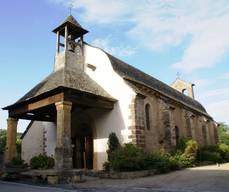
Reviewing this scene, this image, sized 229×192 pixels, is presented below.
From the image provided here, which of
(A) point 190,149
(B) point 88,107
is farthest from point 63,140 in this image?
(A) point 190,149

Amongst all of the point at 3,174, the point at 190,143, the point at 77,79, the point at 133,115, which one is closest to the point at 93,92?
the point at 77,79

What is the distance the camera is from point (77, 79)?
51.2 feet

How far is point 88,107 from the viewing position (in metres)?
15.9

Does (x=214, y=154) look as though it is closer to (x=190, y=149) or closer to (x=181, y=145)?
(x=181, y=145)

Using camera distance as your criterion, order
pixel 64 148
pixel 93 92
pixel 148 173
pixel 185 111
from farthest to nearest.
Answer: pixel 185 111
pixel 93 92
pixel 148 173
pixel 64 148

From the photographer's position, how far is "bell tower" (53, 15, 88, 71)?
1759cm

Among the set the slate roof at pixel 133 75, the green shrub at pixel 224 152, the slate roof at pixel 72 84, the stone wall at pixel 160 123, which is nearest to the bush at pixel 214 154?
the green shrub at pixel 224 152

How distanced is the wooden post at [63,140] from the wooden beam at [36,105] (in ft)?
1.33

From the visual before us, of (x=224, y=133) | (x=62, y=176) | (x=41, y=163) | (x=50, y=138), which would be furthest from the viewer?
(x=224, y=133)

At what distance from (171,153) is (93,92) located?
264 inches

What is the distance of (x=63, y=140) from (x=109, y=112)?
189 inches

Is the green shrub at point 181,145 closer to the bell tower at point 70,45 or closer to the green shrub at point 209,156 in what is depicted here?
the green shrub at point 209,156

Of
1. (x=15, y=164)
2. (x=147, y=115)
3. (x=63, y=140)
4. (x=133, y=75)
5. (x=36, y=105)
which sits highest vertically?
(x=133, y=75)

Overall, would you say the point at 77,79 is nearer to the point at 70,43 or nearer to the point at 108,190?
the point at 70,43
